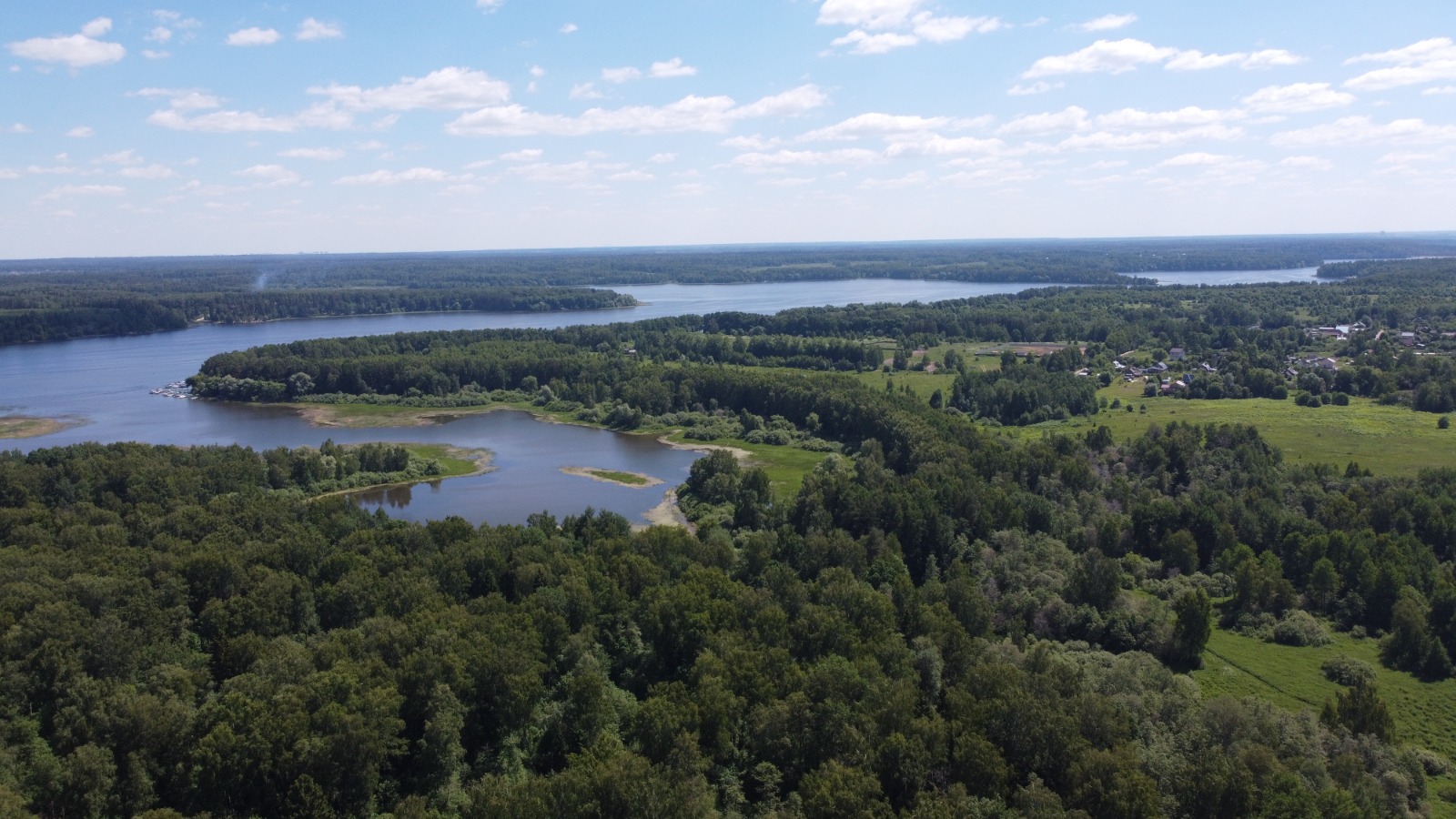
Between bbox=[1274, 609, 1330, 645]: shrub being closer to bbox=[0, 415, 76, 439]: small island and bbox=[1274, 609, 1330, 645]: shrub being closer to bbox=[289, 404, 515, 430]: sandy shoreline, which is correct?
bbox=[289, 404, 515, 430]: sandy shoreline

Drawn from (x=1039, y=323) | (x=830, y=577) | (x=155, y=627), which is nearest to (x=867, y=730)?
(x=830, y=577)

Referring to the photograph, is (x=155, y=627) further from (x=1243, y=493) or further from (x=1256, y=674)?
(x=1243, y=493)

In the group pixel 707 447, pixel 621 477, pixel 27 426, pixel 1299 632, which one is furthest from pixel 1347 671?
pixel 27 426

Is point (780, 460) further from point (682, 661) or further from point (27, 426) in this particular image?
point (27, 426)

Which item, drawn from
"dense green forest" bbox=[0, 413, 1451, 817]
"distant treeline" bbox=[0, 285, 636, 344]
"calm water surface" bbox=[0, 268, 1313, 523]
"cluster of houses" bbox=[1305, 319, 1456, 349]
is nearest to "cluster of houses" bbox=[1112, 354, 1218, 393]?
"cluster of houses" bbox=[1305, 319, 1456, 349]

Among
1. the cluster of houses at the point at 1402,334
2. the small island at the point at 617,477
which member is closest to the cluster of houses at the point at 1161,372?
the cluster of houses at the point at 1402,334
